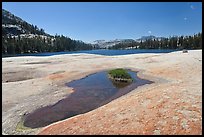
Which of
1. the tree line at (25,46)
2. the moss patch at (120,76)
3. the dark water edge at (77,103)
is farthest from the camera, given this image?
the tree line at (25,46)

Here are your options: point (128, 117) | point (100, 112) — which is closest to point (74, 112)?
point (100, 112)

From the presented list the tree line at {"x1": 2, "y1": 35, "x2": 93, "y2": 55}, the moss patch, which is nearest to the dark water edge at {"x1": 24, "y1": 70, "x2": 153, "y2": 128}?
the moss patch

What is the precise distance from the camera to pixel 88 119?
12148 mm

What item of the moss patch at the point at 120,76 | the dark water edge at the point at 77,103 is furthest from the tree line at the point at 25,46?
the dark water edge at the point at 77,103

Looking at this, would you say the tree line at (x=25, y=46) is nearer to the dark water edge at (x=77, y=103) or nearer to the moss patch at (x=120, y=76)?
the moss patch at (x=120, y=76)

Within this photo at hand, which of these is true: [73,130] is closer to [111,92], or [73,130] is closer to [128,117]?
[128,117]

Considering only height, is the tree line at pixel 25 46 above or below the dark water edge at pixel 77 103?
above

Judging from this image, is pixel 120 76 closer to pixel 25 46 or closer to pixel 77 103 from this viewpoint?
pixel 77 103

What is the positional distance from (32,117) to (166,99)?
30.7 feet

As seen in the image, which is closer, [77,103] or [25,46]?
[77,103]

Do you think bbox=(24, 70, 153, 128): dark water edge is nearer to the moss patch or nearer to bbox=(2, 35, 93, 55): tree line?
the moss patch

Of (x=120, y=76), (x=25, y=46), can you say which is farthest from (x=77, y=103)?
(x=25, y=46)

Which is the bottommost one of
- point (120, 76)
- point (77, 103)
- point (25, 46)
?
point (77, 103)

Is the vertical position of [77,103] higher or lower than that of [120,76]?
lower
